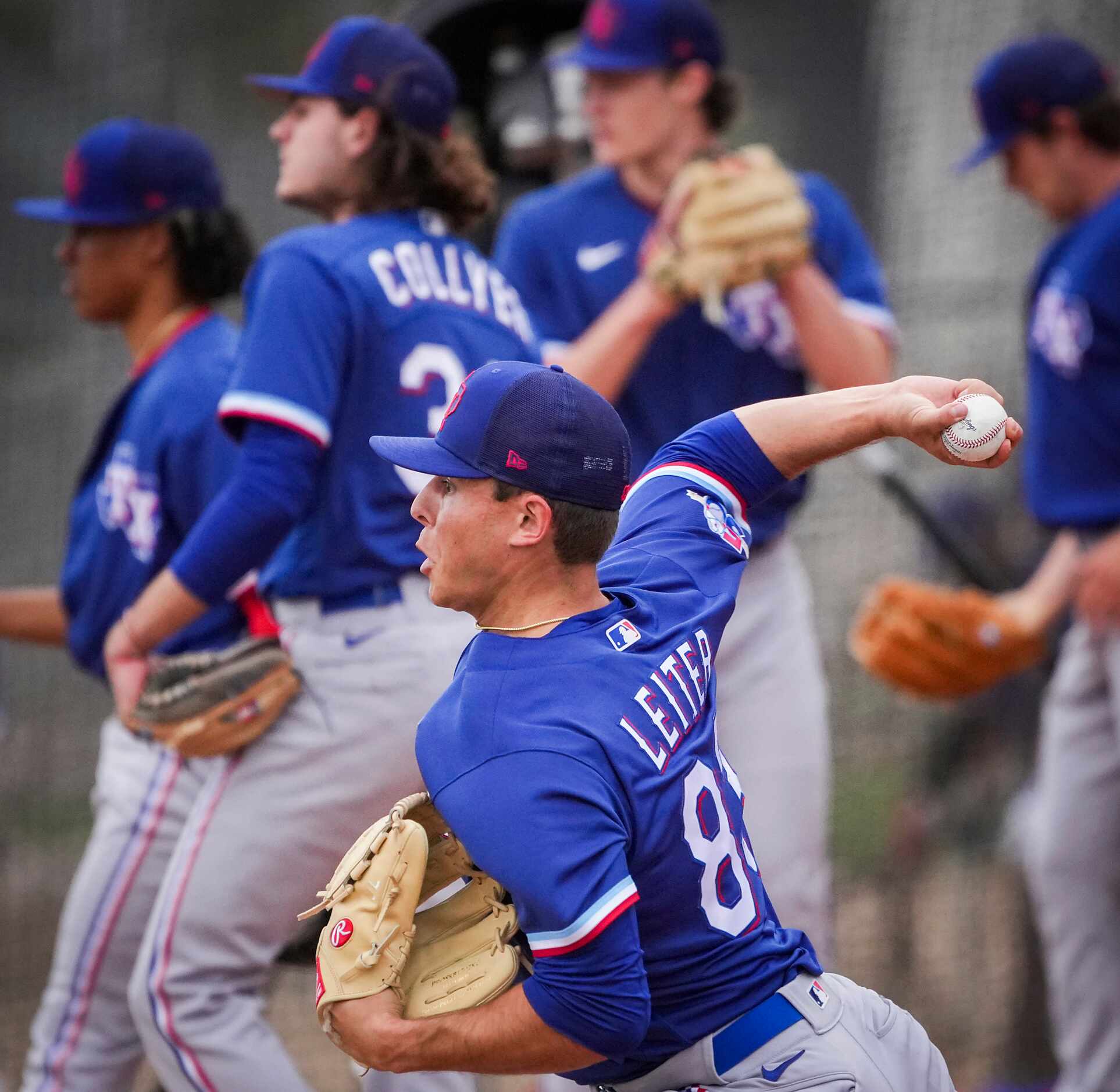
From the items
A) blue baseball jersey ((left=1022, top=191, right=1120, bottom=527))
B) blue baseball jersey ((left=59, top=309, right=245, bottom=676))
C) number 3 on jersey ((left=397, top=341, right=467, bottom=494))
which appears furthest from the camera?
blue baseball jersey ((left=1022, top=191, right=1120, bottom=527))

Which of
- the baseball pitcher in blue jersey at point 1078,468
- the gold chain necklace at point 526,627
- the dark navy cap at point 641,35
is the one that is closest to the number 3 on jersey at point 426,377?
the gold chain necklace at point 526,627

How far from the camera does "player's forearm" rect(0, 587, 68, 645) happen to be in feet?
10.2

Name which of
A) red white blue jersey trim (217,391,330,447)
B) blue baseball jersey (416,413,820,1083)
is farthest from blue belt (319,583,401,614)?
blue baseball jersey (416,413,820,1083)

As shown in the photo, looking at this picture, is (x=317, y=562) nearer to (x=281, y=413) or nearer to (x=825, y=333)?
(x=281, y=413)

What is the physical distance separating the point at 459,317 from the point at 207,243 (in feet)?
2.42

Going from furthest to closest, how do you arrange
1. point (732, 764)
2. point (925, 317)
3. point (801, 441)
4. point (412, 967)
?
point (925, 317), point (732, 764), point (801, 441), point (412, 967)

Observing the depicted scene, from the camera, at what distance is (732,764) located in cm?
294

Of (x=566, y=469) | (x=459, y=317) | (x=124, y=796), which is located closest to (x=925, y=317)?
(x=459, y=317)

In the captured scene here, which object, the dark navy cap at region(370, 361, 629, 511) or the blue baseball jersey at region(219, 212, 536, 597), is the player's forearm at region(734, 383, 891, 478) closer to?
the dark navy cap at region(370, 361, 629, 511)

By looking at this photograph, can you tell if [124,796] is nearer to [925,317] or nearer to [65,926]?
[65,926]

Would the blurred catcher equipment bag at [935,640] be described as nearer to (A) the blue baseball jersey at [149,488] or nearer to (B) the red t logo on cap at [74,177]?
(A) the blue baseball jersey at [149,488]

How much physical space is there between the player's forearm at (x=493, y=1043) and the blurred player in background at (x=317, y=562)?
2.55 feet

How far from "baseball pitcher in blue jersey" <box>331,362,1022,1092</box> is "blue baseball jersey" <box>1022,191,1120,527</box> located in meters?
1.66

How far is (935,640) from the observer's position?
3527mm
